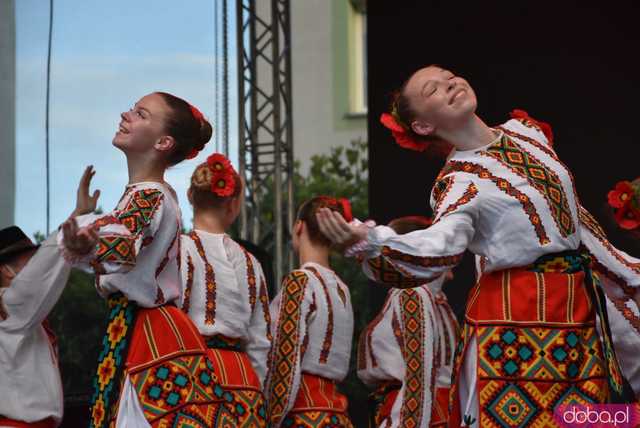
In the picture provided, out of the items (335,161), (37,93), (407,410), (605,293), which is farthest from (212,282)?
(335,161)

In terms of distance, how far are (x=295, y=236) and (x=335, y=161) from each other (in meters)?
13.8

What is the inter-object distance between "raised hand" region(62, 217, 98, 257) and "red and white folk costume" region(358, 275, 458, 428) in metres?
1.98

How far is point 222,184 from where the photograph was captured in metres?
3.79

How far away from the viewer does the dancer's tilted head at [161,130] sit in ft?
9.89

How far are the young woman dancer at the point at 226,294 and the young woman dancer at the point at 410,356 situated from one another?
728mm

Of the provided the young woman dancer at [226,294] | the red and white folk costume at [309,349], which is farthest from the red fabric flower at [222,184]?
the red and white folk costume at [309,349]

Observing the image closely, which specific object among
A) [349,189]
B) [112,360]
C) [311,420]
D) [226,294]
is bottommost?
[311,420]

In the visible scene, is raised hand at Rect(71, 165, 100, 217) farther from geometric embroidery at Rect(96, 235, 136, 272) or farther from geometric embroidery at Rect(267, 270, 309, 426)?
geometric embroidery at Rect(267, 270, 309, 426)

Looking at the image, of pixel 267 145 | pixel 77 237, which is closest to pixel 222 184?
pixel 77 237

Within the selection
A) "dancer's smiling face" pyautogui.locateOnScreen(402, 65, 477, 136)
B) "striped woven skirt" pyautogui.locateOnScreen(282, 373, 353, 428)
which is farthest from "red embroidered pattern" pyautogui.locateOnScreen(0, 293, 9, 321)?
"dancer's smiling face" pyautogui.locateOnScreen(402, 65, 477, 136)

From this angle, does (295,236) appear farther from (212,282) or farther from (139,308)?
(139,308)

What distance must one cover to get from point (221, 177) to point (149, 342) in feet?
3.63

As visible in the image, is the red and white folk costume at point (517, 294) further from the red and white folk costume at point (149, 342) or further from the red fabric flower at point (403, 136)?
the red and white folk costume at point (149, 342)

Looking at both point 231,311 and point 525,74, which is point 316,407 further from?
point 525,74
